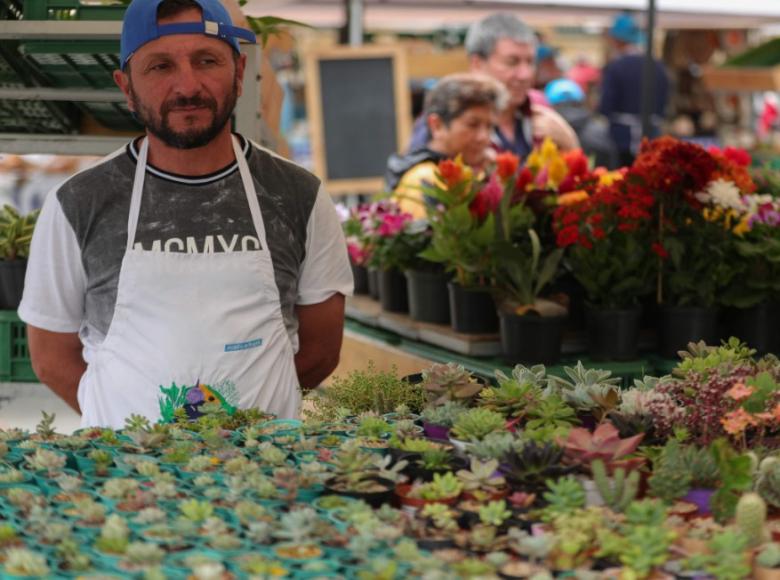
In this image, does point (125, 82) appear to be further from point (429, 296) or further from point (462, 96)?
point (462, 96)

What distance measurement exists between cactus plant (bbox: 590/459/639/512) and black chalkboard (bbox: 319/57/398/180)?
17.4 feet

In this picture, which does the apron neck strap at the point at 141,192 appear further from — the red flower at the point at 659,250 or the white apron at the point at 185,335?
the red flower at the point at 659,250

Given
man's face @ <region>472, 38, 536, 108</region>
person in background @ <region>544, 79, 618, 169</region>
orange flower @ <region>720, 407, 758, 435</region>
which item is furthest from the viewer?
person in background @ <region>544, 79, 618, 169</region>

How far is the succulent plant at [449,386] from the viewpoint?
2.06 m

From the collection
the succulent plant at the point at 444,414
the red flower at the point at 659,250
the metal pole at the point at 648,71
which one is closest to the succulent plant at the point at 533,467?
the succulent plant at the point at 444,414

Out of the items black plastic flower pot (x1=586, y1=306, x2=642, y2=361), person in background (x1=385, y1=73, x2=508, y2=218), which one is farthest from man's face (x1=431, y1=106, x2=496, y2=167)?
black plastic flower pot (x1=586, y1=306, x2=642, y2=361)

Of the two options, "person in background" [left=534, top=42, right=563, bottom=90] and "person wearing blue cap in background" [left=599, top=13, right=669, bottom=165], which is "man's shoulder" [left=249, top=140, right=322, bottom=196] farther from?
"person in background" [left=534, top=42, right=563, bottom=90]

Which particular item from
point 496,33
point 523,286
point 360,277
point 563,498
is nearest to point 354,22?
point 496,33

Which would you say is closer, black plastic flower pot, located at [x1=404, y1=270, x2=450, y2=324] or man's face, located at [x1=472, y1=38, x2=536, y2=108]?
black plastic flower pot, located at [x1=404, y1=270, x2=450, y2=324]

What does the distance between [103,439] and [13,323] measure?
4.40 feet

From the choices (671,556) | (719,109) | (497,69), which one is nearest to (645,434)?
(671,556)

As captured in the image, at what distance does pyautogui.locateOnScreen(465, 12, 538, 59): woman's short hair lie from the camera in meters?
5.29

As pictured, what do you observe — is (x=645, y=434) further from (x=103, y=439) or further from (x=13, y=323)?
(x=13, y=323)

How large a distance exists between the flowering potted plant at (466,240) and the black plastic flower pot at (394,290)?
0.37 m
